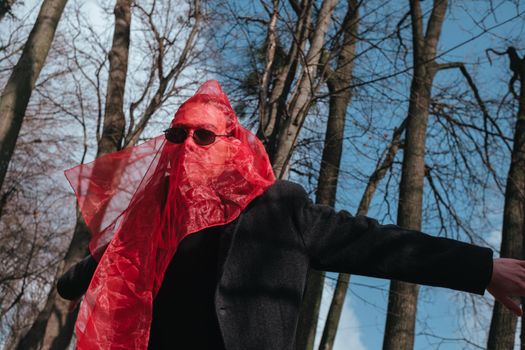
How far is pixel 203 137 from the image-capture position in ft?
9.60

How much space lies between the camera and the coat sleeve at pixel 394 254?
2.38 meters

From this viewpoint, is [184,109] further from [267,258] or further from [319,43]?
[319,43]

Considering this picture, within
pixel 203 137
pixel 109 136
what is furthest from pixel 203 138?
pixel 109 136

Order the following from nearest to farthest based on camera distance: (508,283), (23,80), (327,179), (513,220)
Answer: (508,283) → (23,80) → (327,179) → (513,220)

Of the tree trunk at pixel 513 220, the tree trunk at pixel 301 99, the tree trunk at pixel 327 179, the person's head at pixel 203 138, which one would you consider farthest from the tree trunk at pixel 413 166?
the person's head at pixel 203 138

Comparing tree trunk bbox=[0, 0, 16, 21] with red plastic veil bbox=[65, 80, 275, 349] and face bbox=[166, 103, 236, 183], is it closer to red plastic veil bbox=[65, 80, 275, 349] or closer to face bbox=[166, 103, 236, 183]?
red plastic veil bbox=[65, 80, 275, 349]

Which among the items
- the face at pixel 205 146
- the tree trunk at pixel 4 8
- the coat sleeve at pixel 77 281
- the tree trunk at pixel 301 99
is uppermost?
the tree trunk at pixel 4 8

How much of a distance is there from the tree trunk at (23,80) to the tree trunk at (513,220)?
6423 mm

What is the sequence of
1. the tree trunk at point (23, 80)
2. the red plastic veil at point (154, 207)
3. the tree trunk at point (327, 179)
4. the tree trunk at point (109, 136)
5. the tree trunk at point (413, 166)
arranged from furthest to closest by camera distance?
the tree trunk at point (327, 179), the tree trunk at point (413, 166), the tree trunk at point (109, 136), the tree trunk at point (23, 80), the red plastic veil at point (154, 207)

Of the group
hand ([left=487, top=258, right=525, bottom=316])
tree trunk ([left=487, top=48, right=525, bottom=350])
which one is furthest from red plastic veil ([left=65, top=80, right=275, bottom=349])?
tree trunk ([left=487, top=48, right=525, bottom=350])

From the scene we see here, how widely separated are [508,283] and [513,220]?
7350 millimetres

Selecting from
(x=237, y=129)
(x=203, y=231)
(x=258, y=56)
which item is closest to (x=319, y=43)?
(x=258, y=56)

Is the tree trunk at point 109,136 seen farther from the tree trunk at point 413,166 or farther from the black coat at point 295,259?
the black coat at point 295,259

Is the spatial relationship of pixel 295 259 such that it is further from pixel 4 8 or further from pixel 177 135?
pixel 4 8
